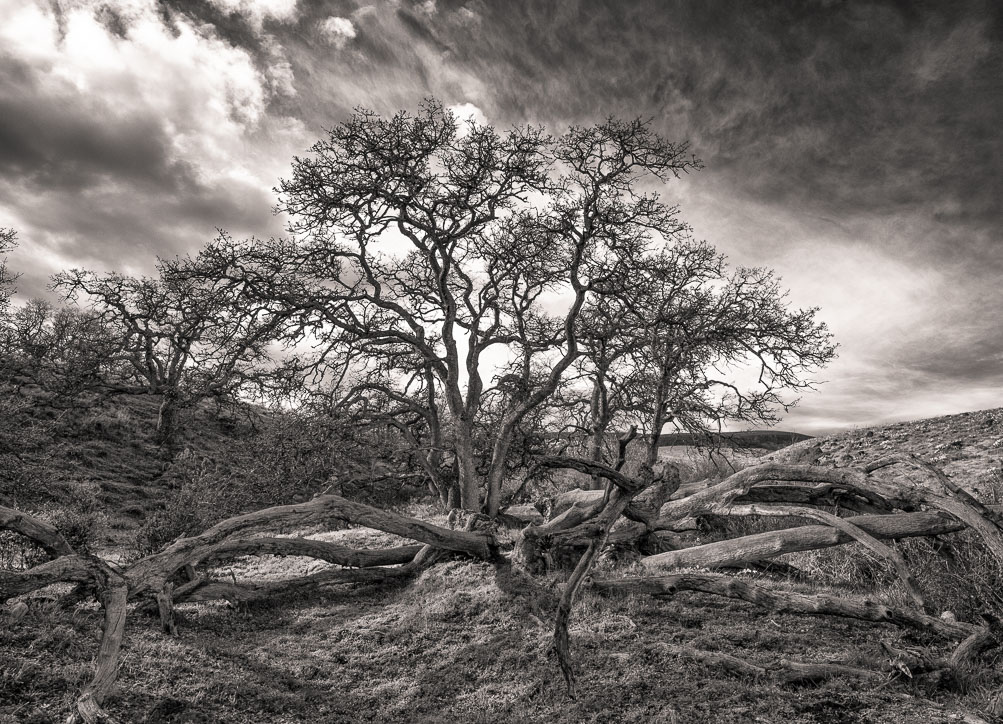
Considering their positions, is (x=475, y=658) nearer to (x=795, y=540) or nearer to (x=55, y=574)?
(x=55, y=574)

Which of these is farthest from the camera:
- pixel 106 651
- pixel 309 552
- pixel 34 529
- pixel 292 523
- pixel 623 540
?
pixel 623 540

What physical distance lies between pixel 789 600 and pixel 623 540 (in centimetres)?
349

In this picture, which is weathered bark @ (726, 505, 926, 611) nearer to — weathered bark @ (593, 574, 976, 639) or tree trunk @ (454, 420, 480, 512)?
weathered bark @ (593, 574, 976, 639)

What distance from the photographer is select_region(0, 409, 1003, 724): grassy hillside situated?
5836 mm

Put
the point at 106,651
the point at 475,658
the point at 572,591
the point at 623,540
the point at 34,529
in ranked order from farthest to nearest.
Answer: the point at 623,540, the point at 34,529, the point at 475,658, the point at 572,591, the point at 106,651

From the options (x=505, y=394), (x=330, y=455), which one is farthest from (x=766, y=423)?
(x=330, y=455)

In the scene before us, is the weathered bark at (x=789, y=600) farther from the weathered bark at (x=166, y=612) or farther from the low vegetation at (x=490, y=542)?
the weathered bark at (x=166, y=612)

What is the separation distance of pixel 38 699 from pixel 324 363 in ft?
33.0

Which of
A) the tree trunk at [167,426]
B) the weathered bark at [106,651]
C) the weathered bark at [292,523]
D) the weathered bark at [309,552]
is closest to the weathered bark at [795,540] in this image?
the weathered bark at [292,523]

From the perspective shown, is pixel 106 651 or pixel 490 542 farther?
pixel 490 542

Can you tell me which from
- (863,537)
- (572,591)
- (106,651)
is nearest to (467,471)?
(572,591)

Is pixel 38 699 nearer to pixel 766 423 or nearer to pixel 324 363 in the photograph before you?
pixel 324 363

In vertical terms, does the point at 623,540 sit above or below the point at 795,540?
below

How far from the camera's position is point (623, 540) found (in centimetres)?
1093
